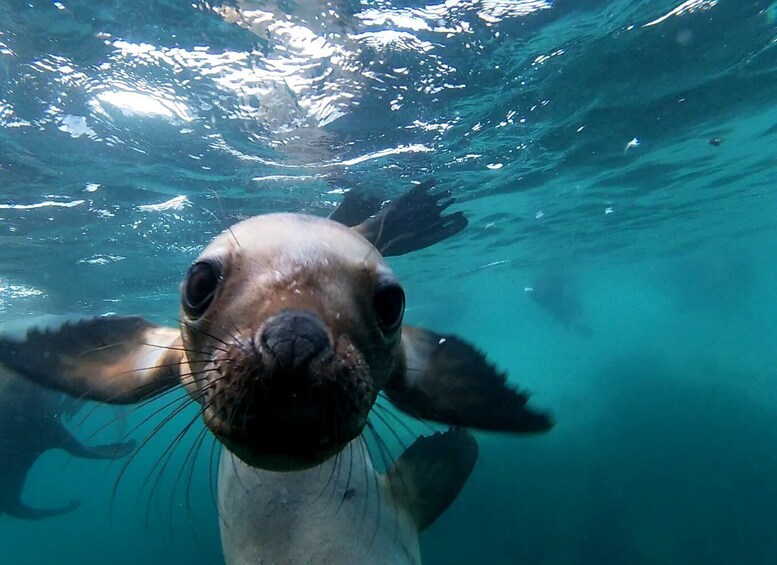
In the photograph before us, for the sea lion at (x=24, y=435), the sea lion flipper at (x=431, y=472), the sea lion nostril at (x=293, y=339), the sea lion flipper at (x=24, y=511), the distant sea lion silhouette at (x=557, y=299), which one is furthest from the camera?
the distant sea lion silhouette at (x=557, y=299)

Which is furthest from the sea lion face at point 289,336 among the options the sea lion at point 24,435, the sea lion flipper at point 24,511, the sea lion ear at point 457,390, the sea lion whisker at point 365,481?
the sea lion flipper at point 24,511

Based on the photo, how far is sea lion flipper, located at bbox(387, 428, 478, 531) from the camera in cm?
405

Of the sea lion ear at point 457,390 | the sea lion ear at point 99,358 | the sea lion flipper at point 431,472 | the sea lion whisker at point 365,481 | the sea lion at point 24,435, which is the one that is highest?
the sea lion ear at point 99,358

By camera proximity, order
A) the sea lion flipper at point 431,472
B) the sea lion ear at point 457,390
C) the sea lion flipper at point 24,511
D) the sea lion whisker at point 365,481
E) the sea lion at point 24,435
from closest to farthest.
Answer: the sea lion ear at point 457,390 < the sea lion whisker at point 365,481 < the sea lion flipper at point 431,472 < the sea lion at point 24,435 < the sea lion flipper at point 24,511

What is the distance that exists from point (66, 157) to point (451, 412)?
8950mm

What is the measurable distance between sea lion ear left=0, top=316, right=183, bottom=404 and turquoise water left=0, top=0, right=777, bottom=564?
0.31m

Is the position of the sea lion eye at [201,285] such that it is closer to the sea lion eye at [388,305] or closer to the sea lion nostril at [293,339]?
the sea lion nostril at [293,339]

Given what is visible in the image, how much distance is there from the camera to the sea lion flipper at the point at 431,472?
4.05 metres

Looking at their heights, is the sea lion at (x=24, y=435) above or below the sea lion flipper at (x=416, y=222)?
below

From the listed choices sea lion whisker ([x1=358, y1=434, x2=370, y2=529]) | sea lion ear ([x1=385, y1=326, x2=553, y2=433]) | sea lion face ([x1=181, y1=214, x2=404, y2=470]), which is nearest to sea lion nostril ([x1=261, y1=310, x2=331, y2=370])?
sea lion face ([x1=181, y1=214, x2=404, y2=470])

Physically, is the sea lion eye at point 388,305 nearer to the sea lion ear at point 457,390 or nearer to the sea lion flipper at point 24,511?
the sea lion ear at point 457,390

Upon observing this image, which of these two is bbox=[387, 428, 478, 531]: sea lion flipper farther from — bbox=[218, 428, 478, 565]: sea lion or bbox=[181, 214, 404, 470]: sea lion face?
bbox=[181, 214, 404, 470]: sea lion face

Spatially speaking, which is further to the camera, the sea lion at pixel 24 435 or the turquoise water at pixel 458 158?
the sea lion at pixel 24 435

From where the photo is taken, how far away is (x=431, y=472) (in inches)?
164
